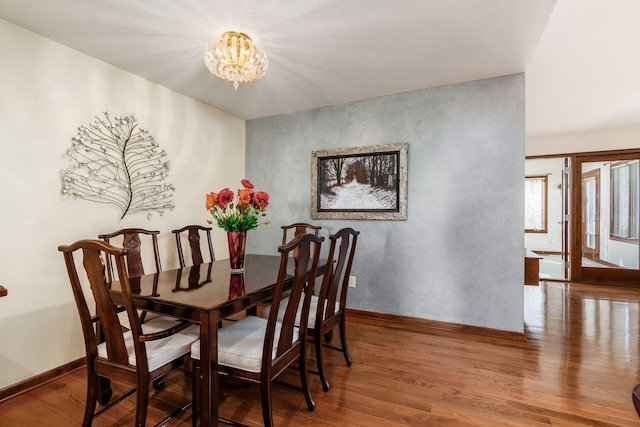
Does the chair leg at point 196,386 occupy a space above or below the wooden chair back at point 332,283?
below

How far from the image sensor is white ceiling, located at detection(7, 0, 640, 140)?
6.07 ft

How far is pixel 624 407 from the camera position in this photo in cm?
181

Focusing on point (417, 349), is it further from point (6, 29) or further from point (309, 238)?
point (6, 29)

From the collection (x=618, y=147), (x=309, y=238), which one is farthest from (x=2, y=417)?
(x=618, y=147)

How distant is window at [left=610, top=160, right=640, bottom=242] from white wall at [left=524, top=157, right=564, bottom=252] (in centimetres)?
258

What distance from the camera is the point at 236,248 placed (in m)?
2.12

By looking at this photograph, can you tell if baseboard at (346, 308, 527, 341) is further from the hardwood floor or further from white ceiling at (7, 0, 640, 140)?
white ceiling at (7, 0, 640, 140)

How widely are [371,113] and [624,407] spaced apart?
9.83 feet

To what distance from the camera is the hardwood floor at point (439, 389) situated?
171cm

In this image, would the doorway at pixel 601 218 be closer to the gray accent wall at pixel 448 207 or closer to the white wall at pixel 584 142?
the white wall at pixel 584 142

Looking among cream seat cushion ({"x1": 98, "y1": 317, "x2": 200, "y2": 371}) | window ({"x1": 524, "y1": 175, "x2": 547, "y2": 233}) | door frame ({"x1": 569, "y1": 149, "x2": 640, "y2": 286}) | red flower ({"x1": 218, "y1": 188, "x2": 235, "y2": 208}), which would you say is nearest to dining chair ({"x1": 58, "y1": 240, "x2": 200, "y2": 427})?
cream seat cushion ({"x1": 98, "y1": 317, "x2": 200, "y2": 371})

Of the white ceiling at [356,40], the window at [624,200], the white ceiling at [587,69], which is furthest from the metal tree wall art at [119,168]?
the window at [624,200]

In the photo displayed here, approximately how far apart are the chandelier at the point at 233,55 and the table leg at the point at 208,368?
1.56 metres

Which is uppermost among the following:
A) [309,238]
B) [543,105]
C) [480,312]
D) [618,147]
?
[543,105]
